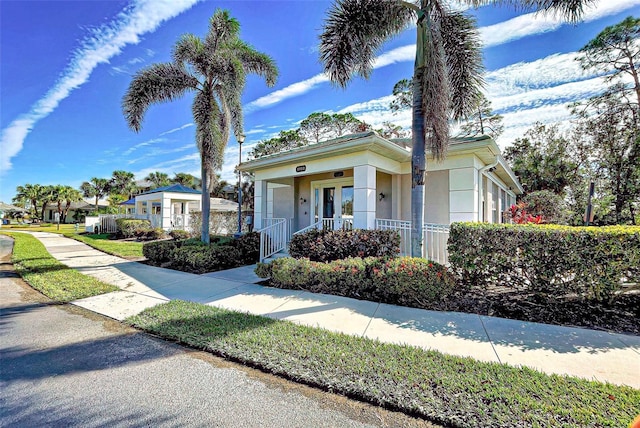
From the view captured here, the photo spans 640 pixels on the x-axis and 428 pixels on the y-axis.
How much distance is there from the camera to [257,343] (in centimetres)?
342

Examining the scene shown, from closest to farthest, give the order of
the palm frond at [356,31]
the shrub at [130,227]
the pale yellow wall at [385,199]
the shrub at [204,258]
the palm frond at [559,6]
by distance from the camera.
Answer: the palm frond at [559,6], the palm frond at [356,31], the shrub at [204,258], the pale yellow wall at [385,199], the shrub at [130,227]

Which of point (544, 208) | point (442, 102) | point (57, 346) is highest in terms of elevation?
point (442, 102)

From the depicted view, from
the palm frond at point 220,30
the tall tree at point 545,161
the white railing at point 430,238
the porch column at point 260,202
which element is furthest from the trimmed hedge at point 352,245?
the tall tree at point 545,161

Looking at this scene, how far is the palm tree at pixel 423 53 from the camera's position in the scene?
19.7ft

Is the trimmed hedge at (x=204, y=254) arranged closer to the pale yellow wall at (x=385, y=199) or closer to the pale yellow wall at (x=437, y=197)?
the pale yellow wall at (x=385, y=199)

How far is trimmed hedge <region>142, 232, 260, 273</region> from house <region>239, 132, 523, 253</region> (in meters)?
1.58

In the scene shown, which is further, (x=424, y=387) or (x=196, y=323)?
(x=196, y=323)

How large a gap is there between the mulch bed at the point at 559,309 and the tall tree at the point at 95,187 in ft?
193

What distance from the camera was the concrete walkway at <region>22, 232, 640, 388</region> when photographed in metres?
3.05

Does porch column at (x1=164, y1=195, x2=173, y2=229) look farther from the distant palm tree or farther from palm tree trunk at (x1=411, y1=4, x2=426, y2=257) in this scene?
the distant palm tree

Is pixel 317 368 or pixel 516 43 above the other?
pixel 516 43

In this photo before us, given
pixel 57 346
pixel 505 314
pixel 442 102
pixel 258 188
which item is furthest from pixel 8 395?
pixel 258 188

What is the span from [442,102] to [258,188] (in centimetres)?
741

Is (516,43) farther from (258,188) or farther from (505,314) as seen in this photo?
(258,188)
